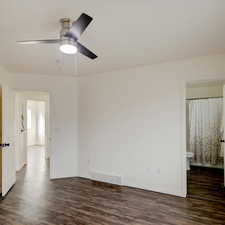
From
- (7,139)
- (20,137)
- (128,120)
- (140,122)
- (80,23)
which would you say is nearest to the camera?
(80,23)

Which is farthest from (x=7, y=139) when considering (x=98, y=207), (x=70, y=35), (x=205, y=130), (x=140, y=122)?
(x=205, y=130)

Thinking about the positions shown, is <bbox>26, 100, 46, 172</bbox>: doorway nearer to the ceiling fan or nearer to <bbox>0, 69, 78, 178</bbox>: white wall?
<bbox>0, 69, 78, 178</bbox>: white wall

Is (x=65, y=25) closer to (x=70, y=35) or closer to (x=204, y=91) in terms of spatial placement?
(x=70, y=35)

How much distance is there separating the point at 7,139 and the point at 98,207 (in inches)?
85.0

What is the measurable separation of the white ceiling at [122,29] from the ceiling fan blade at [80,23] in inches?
7.6

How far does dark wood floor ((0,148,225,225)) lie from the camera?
279 centimetres

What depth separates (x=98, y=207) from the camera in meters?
3.21

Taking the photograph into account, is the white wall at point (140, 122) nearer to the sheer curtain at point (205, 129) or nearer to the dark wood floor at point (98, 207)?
the dark wood floor at point (98, 207)

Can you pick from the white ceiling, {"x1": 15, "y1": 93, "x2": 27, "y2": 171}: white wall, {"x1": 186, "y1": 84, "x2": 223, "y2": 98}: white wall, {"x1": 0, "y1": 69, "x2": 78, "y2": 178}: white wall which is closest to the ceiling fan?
the white ceiling

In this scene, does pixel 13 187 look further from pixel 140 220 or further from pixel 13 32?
pixel 13 32

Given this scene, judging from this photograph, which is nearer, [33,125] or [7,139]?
[7,139]

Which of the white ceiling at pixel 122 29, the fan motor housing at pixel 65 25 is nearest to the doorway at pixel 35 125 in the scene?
the white ceiling at pixel 122 29

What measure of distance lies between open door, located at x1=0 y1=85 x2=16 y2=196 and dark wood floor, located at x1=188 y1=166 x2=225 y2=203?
345 centimetres

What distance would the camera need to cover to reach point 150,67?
4.05 m
